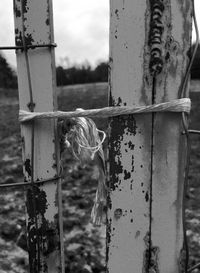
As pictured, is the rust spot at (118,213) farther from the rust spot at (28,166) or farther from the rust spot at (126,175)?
the rust spot at (28,166)

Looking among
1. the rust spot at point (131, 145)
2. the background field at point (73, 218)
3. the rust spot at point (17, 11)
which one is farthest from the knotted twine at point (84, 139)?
the background field at point (73, 218)

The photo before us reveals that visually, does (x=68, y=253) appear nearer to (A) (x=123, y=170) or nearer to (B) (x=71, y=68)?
(A) (x=123, y=170)

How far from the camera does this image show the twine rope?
0.99 m

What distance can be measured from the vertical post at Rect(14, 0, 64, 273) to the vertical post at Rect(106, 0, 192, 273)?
0.58ft

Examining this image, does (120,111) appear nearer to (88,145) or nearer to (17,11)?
(88,145)

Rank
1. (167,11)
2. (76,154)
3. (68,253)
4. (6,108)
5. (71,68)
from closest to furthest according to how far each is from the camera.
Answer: (167,11) → (76,154) → (68,253) → (6,108) → (71,68)

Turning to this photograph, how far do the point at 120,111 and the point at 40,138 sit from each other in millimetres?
255

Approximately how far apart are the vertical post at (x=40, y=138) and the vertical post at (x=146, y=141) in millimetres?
177

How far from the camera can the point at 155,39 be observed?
0.97m

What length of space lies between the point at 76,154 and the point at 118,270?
35 centimetres

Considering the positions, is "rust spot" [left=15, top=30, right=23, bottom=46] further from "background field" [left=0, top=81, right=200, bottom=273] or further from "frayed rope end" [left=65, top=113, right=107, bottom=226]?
"background field" [left=0, top=81, right=200, bottom=273]

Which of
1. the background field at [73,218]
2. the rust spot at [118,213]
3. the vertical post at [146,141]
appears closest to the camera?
the vertical post at [146,141]

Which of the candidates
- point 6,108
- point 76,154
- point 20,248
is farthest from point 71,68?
point 76,154

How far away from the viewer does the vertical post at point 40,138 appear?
110 centimetres
